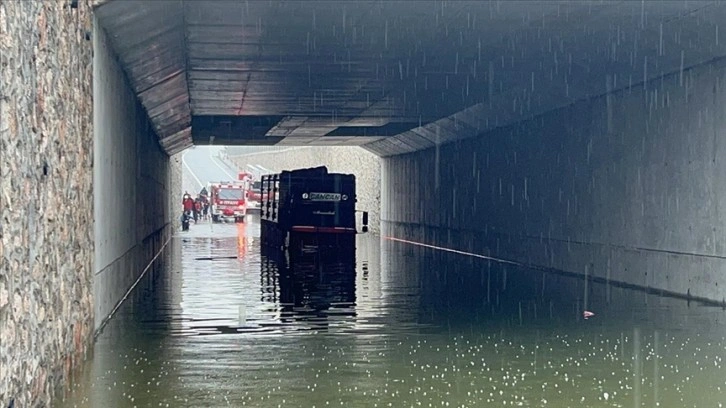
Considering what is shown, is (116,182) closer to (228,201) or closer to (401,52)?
(401,52)

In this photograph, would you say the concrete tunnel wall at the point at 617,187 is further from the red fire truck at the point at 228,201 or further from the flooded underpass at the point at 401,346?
the red fire truck at the point at 228,201

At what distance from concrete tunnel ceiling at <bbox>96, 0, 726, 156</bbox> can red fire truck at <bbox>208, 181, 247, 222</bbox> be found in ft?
131

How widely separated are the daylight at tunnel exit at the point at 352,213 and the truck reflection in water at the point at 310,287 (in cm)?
12

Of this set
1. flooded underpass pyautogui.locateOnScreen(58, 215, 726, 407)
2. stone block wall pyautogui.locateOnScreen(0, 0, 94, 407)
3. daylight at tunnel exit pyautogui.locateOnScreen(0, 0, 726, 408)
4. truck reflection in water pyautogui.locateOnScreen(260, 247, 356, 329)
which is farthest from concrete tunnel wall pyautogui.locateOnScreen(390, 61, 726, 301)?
stone block wall pyautogui.locateOnScreen(0, 0, 94, 407)

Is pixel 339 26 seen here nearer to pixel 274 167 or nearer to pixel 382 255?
pixel 382 255

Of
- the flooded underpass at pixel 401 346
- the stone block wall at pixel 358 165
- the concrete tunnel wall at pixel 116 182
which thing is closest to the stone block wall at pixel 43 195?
the flooded underpass at pixel 401 346

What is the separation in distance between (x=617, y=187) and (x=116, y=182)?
1031 centimetres

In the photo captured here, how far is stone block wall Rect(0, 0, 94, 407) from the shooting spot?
7242 millimetres

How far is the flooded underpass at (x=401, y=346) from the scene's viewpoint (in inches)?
378

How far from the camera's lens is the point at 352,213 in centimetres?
3397

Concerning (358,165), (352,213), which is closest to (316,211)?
(352,213)

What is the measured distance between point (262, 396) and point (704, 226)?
11.0 m

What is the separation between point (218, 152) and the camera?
119438mm

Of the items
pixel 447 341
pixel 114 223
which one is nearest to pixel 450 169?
pixel 114 223
